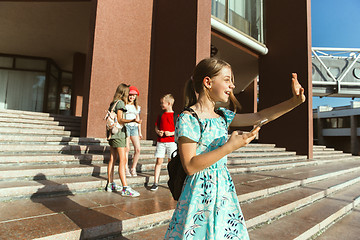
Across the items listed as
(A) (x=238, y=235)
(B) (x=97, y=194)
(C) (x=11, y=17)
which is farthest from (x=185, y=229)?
(C) (x=11, y=17)

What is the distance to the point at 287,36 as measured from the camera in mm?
11250

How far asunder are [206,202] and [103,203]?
2349mm

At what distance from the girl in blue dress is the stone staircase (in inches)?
61.3

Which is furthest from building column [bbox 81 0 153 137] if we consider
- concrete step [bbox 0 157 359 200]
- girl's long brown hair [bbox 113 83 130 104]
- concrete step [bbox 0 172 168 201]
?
girl's long brown hair [bbox 113 83 130 104]

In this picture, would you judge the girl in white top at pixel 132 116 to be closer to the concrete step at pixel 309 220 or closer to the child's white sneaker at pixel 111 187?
the child's white sneaker at pixel 111 187

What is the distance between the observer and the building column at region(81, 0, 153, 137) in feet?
22.3

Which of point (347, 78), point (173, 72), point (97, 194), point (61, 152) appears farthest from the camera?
point (347, 78)

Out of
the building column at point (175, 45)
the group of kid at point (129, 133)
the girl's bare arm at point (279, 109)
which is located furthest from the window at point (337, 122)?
the girl's bare arm at point (279, 109)

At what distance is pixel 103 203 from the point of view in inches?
120

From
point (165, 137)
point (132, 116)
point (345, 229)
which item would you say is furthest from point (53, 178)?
point (345, 229)

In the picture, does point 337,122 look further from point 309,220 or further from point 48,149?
point 48,149

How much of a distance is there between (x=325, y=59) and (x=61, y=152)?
87.4 ft

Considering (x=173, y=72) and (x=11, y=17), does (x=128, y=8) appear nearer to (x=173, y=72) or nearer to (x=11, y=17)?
(x=173, y=72)

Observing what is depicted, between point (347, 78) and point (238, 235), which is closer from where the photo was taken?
point (238, 235)
